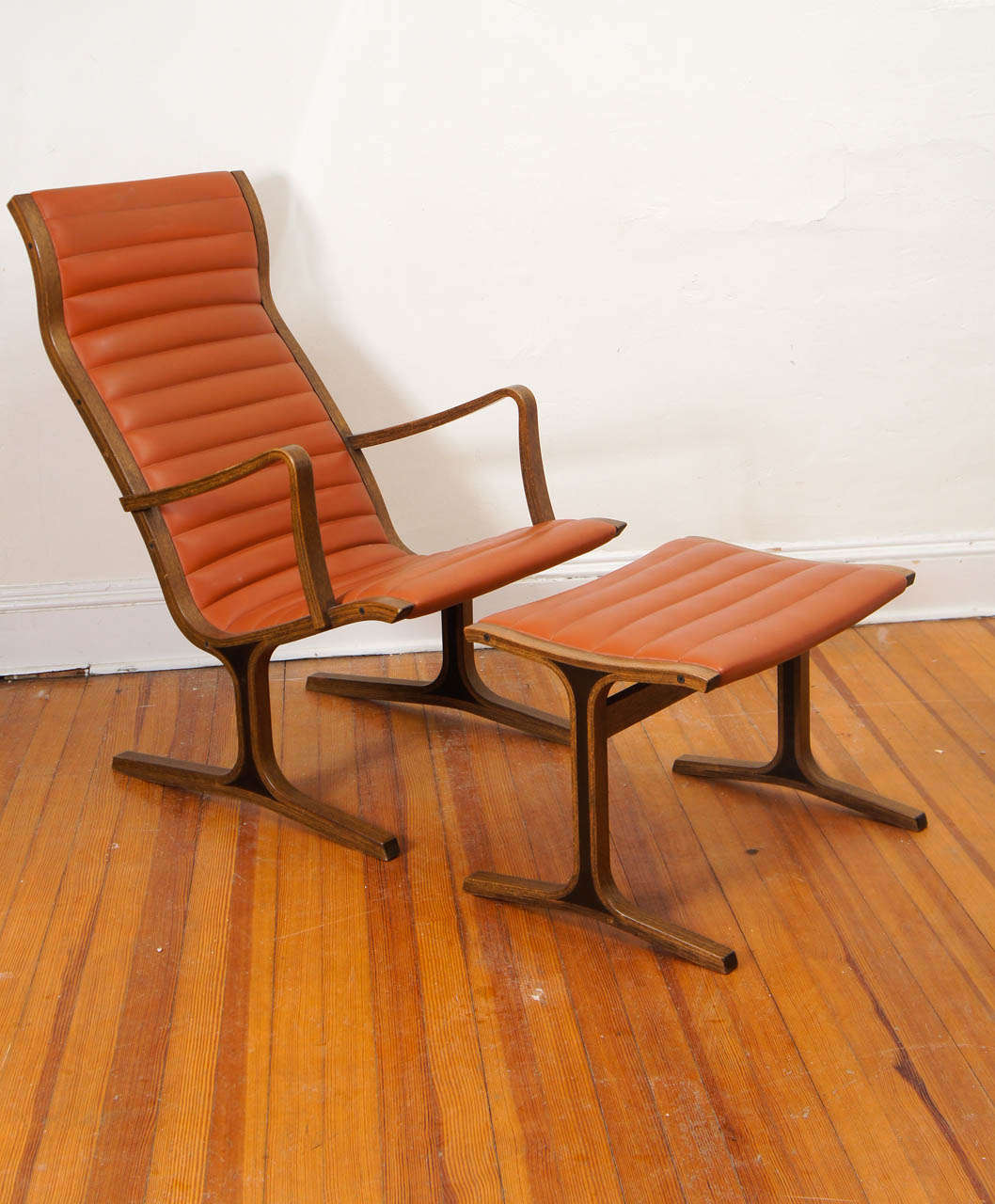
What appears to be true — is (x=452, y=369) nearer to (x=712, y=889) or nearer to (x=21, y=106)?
(x=21, y=106)

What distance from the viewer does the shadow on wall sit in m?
3.21

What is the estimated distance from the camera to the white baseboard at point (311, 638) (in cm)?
338

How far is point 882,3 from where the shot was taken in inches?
124

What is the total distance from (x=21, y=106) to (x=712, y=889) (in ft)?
7.46

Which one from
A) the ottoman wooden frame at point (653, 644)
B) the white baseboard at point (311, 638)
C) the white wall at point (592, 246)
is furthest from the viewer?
the white baseboard at point (311, 638)

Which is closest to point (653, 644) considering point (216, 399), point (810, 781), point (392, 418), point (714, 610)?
point (714, 610)

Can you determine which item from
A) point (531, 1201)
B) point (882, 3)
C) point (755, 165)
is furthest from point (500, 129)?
point (531, 1201)

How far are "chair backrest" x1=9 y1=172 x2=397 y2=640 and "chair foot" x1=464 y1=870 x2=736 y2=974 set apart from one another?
0.81 meters

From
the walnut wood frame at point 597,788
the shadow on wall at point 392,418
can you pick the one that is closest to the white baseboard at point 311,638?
the shadow on wall at point 392,418

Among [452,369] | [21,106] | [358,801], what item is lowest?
[358,801]

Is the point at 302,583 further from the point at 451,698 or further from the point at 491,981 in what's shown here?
the point at 491,981

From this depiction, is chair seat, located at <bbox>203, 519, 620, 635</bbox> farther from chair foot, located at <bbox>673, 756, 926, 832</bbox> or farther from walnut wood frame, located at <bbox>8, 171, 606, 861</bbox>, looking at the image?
chair foot, located at <bbox>673, 756, 926, 832</bbox>

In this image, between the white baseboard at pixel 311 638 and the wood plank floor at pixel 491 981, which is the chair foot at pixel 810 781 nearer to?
the wood plank floor at pixel 491 981

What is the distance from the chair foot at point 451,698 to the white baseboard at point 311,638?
0.24 m
